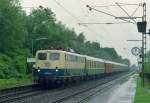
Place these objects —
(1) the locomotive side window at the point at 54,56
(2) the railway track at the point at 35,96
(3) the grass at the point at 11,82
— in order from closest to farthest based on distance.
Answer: (2) the railway track at the point at 35,96 < (1) the locomotive side window at the point at 54,56 < (3) the grass at the point at 11,82

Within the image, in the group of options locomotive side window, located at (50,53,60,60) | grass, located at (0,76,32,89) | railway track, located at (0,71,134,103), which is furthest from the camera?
grass, located at (0,76,32,89)

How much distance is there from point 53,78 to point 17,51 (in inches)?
1525

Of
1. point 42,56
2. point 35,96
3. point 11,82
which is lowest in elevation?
point 35,96

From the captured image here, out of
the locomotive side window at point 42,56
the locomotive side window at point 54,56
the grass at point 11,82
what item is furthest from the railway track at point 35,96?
the grass at point 11,82

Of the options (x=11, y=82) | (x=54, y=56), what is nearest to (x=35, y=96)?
(x=54, y=56)

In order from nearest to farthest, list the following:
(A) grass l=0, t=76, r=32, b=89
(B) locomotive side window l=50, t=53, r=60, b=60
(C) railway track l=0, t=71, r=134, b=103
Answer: (C) railway track l=0, t=71, r=134, b=103
(B) locomotive side window l=50, t=53, r=60, b=60
(A) grass l=0, t=76, r=32, b=89

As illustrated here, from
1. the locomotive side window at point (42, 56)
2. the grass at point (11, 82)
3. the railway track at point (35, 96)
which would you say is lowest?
the railway track at point (35, 96)

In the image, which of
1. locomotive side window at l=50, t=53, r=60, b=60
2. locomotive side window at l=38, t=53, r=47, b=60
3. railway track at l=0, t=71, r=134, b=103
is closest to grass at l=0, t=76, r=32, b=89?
railway track at l=0, t=71, r=134, b=103

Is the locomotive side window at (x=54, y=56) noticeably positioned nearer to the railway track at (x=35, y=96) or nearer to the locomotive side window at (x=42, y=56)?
the locomotive side window at (x=42, y=56)

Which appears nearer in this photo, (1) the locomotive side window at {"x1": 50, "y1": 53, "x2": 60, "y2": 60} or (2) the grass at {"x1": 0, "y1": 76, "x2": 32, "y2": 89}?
(1) the locomotive side window at {"x1": 50, "y1": 53, "x2": 60, "y2": 60}

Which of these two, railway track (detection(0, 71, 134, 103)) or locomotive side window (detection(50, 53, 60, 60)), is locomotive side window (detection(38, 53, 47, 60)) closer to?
locomotive side window (detection(50, 53, 60, 60))

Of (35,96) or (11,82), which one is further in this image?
(11,82)

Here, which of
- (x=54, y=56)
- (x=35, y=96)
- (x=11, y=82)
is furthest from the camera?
(x=11, y=82)

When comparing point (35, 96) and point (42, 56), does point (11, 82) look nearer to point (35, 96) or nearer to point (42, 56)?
point (42, 56)
